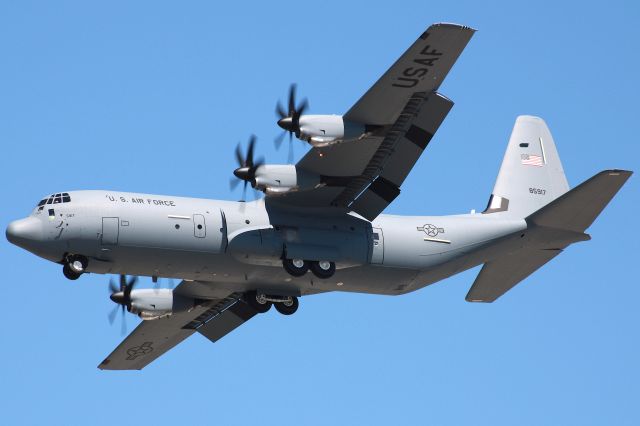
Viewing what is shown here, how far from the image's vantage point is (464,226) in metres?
33.0

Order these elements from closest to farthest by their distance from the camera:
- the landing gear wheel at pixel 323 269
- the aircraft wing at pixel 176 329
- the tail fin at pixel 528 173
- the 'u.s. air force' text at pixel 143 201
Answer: the 'u.s. air force' text at pixel 143 201
the landing gear wheel at pixel 323 269
the tail fin at pixel 528 173
the aircraft wing at pixel 176 329

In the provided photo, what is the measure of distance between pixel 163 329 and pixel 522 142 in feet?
37.4

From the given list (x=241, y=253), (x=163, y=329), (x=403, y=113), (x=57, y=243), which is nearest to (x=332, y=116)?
(x=403, y=113)

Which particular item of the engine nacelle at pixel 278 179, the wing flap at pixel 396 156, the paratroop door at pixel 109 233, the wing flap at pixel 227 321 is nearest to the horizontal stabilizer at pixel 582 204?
the wing flap at pixel 396 156

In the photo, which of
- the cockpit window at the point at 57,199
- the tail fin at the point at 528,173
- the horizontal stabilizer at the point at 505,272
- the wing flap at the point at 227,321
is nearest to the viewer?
the cockpit window at the point at 57,199

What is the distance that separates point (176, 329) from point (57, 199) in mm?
7811

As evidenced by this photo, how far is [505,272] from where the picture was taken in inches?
1345

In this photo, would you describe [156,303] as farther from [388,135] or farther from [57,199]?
[388,135]

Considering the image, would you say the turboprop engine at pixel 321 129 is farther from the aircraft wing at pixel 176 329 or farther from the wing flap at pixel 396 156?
the aircraft wing at pixel 176 329

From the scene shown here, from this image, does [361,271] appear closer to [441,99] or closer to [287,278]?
[287,278]

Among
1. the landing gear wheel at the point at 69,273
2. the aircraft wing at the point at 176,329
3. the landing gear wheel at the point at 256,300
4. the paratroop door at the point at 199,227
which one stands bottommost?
the aircraft wing at the point at 176,329

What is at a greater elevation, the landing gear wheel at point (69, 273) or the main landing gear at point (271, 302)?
the landing gear wheel at point (69, 273)

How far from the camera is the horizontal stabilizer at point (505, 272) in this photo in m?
33.8

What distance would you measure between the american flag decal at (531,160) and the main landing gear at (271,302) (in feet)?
24.6
